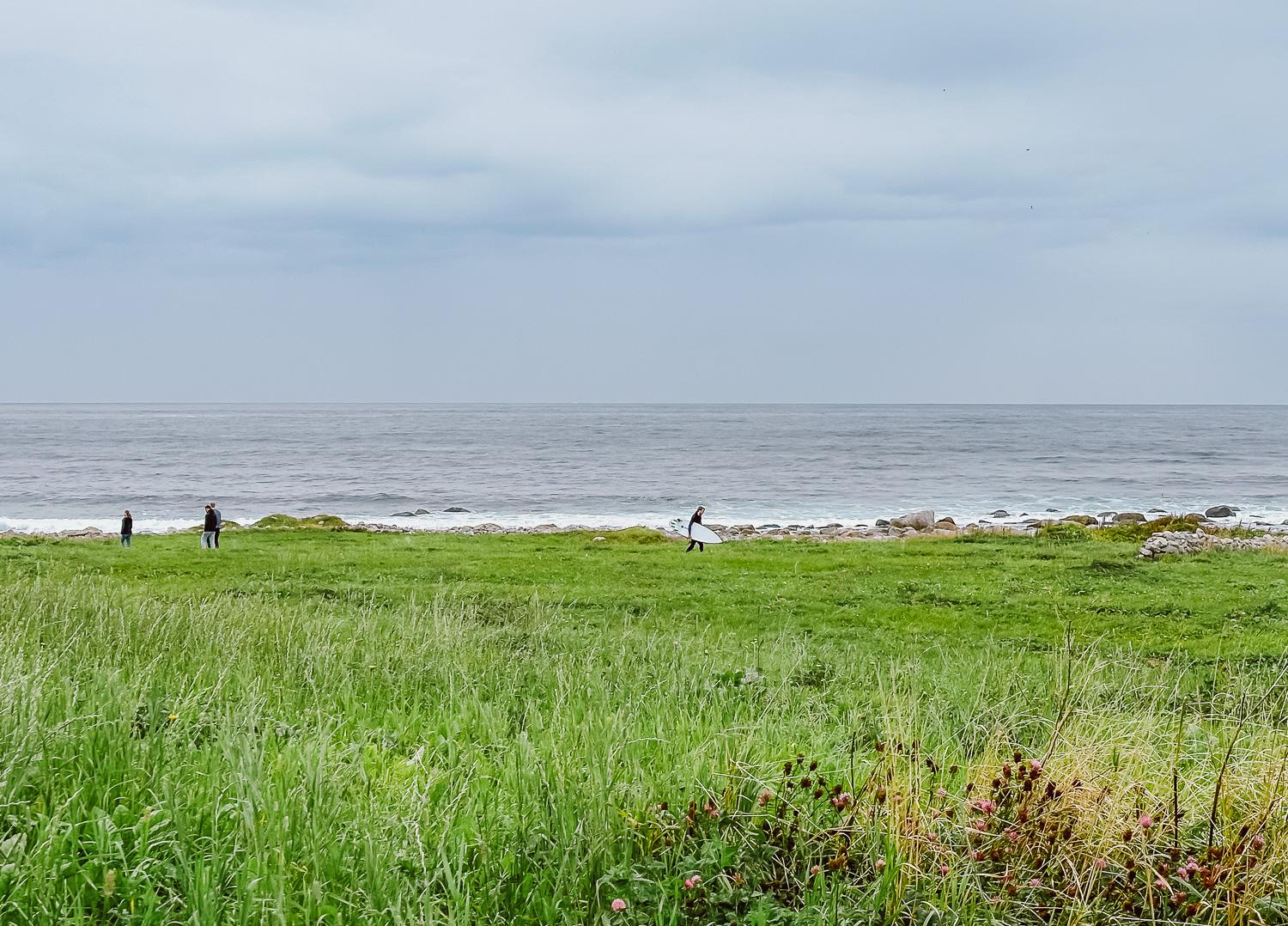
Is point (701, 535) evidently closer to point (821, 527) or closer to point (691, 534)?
point (691, 534)

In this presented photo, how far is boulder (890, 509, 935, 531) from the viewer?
148 ft

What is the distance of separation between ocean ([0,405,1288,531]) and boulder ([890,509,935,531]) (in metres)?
4.57

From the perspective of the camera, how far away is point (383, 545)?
29625 millimetres

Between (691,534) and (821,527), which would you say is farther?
(821,527)

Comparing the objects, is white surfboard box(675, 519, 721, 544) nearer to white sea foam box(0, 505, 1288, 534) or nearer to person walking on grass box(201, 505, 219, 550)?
white sea foam box(0, 505, 1288, 534)

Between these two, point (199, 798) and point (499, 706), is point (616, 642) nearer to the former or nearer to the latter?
point (499, 706)

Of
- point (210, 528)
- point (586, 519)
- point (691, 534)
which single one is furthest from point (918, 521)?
point (210, 528)

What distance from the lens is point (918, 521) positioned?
4550 cm

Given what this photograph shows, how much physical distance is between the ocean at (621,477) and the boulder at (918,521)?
4571 mm

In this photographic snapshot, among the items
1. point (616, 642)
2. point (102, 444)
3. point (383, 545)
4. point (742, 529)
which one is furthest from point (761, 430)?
point (616, 642)

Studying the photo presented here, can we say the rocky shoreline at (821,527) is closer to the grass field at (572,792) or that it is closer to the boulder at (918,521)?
the boulder at (918,521)

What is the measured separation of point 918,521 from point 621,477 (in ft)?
111

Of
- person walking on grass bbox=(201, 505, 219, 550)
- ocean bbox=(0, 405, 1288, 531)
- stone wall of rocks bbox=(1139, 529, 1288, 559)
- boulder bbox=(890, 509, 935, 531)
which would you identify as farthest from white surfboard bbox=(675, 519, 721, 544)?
boulder bbox=(890, 509, 935, 531)

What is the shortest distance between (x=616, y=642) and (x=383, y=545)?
64.9 ft
